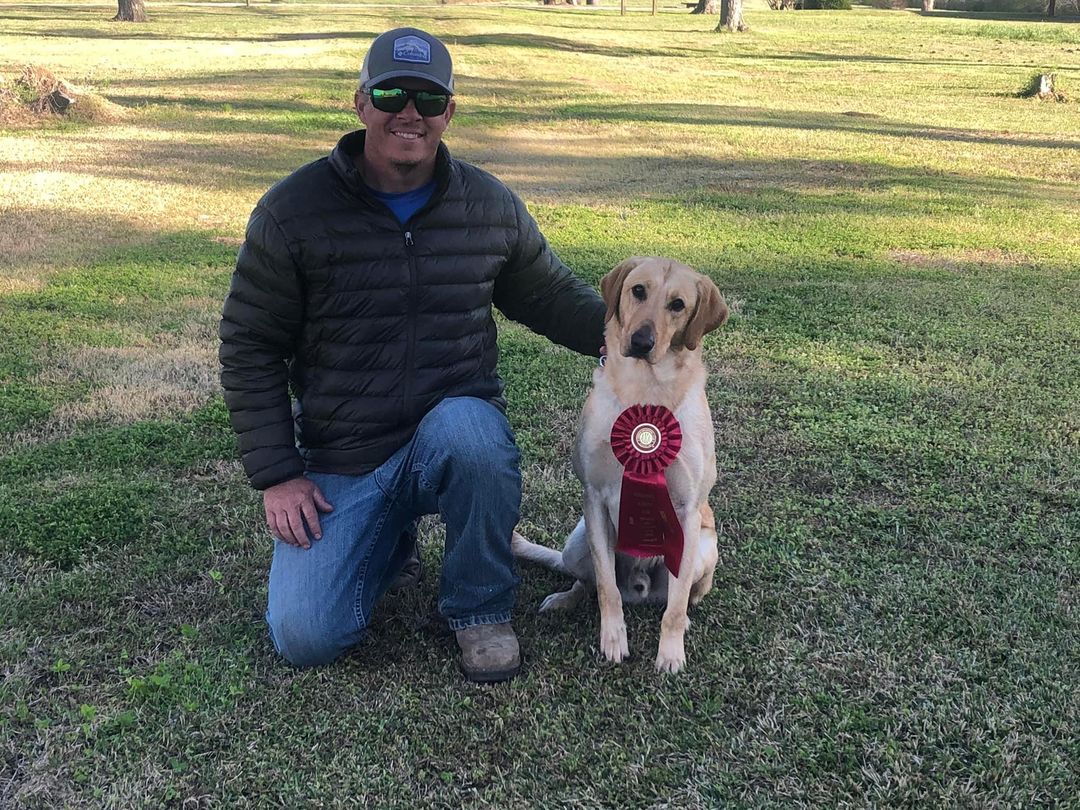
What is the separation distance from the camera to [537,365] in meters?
5.56

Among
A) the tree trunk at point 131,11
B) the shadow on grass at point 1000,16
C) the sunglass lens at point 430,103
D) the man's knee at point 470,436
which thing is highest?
the shadow on grass at point 1000,16

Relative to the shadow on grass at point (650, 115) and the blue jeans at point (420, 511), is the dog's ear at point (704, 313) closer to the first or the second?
the blue jeans at point (420, 511)

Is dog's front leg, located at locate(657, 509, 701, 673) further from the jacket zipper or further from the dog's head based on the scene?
the jacket zipper

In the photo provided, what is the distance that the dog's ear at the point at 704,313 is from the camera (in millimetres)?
2994

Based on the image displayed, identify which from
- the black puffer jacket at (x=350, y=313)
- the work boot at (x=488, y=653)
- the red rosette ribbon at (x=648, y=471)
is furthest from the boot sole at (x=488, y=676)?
the black puffer jacket at (x=350, y=313)

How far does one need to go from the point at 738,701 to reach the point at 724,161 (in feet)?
35.8

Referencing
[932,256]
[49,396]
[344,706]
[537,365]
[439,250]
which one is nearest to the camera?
[344,706]

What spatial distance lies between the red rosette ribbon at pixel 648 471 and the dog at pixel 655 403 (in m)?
0.03

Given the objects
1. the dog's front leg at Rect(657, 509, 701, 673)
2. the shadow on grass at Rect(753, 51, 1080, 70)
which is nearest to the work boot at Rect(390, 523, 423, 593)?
the dog's front leg at Rect(657, 509, 701, 673)

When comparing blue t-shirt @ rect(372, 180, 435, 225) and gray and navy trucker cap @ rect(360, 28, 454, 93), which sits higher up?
gray and navy trucker cap @ rect(360, 28, 454, 93)

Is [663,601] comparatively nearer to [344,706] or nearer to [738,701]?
[738,701]

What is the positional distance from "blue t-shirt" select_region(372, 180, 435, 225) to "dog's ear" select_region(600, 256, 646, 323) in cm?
64

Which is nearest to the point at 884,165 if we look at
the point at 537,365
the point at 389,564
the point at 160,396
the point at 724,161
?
the point at 724,161

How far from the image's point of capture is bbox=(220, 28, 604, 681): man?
2918 mm
